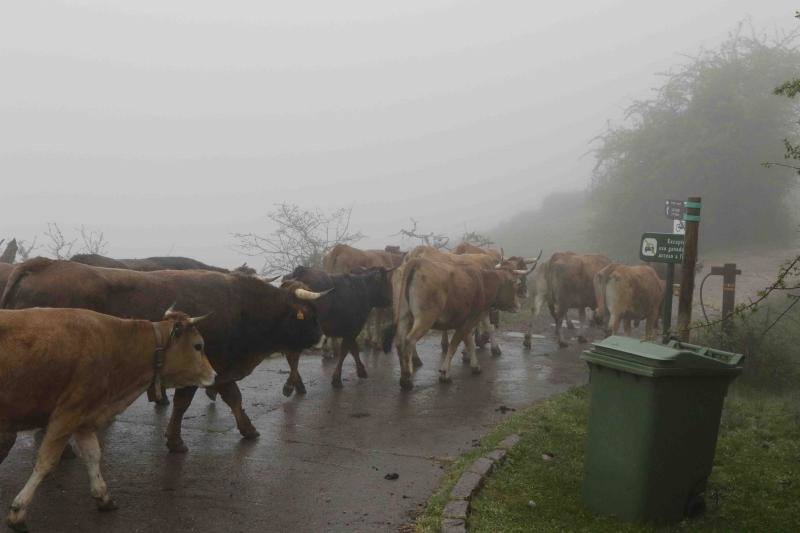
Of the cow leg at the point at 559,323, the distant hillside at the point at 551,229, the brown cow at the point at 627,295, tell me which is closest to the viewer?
the brown cow at the point at 627,295

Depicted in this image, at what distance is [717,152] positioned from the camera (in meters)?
26.8

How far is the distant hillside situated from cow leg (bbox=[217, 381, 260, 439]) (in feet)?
83.5

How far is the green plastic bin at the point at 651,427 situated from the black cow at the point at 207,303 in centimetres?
358

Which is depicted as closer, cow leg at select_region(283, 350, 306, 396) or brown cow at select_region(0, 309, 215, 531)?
brown cow at select_region(0, 309, 215, 531)

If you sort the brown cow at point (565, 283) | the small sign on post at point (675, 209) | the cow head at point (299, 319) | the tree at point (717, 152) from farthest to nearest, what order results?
the tree at point (717, 152), the brown cow at point (565, 283), the small sign on post at point (675, 209), the cow head at point (299, 319)

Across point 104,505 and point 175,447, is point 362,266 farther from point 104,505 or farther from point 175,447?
point 104,505

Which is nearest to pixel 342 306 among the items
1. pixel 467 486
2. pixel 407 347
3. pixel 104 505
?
pixel 407 347

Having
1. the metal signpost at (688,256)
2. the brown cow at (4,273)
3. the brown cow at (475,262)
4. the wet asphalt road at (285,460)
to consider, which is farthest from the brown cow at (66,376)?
the brown cow at (475,262)

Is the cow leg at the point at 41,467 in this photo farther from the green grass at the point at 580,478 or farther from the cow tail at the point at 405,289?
the cow tail at the point at 405,289

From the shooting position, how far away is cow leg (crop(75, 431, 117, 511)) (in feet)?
17.2

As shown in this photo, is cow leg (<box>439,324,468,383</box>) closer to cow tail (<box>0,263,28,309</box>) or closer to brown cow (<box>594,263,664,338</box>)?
brown cow (<box>594,263,664,338</box>)

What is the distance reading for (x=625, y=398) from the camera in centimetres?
507

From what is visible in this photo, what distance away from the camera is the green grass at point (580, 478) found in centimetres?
521

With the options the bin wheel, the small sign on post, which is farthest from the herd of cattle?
the bin wheel
